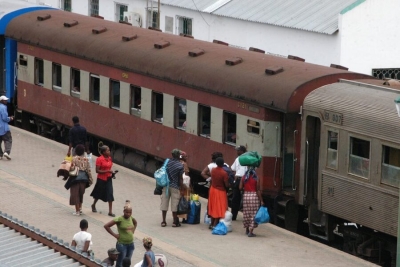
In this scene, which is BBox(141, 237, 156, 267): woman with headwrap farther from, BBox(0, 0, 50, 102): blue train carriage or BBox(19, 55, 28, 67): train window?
BBox(0, 0, 50, 102): blue train carriage

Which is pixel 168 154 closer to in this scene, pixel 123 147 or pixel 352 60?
pixel 123 147

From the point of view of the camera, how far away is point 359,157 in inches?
637

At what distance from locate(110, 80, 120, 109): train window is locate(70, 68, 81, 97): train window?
1646mm

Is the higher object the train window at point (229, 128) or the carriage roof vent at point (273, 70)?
the carriage roof vent at point (273, 70)

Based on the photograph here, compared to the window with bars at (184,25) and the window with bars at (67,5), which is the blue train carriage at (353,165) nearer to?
the window with bars at (184,25)

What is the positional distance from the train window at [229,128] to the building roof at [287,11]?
8968 mm

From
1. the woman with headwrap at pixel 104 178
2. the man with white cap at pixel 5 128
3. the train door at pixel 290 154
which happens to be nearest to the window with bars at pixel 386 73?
the man with white cap at pixel 5 128

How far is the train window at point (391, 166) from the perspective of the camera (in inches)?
605

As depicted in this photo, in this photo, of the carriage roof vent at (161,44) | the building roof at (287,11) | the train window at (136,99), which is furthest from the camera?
the building roof at (287,11)

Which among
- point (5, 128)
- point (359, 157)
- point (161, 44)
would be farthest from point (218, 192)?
point (5, 128)

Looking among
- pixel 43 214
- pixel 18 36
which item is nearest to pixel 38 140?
pixel 18 36

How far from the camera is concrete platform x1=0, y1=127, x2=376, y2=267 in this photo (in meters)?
15.4

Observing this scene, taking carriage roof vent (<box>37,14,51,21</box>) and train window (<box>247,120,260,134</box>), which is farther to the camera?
carriage roof vent (<box>37,14,51,21</box>)

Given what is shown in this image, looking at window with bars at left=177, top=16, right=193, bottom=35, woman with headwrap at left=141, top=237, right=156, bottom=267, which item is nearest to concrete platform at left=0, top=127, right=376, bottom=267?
woman with headwrap at left=141, top=237, right=156, bottom=267
